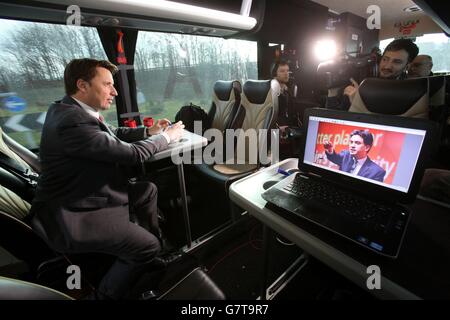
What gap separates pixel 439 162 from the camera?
1.41 metres

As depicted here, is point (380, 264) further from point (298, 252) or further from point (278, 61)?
point (278, 61)

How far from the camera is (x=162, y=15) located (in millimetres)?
1505

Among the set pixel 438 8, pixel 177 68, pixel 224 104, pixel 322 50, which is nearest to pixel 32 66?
pixel 177 68

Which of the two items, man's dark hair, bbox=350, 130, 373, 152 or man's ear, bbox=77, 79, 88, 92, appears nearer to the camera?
man's dark hair, bbox=350, 130, 373, 152

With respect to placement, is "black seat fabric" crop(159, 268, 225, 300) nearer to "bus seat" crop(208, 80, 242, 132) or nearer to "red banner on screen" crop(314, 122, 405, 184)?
"red banner on screen" crop(314, 122, 405, 184)

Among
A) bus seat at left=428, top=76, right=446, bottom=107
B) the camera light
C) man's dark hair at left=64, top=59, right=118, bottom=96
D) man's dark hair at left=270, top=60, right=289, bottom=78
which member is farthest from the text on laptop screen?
the camera light

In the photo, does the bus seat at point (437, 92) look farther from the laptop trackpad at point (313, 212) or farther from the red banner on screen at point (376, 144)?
the laptop trackpad at point (313, 212)

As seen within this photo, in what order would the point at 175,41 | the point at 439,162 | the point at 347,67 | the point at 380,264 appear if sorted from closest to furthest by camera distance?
the point at 380,264, the point at 439,162, the point at 347,67, the point at 175,41

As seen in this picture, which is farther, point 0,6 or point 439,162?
point 439,162

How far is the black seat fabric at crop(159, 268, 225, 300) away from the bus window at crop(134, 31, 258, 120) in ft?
6.69

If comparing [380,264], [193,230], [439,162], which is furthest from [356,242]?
[193,230]

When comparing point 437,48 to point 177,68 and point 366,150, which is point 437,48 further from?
point 366,150

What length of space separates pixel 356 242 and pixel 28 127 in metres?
2.40

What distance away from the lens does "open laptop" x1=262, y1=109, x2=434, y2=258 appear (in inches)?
24.7
